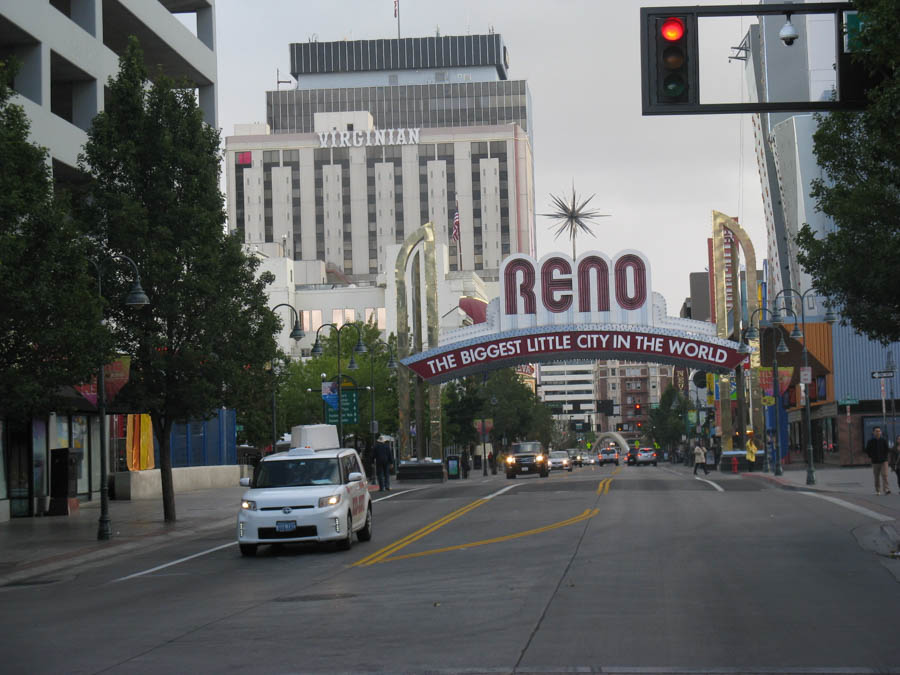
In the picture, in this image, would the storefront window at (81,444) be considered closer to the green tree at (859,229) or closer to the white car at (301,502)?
the white car at (301,502)

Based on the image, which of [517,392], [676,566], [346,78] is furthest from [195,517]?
[346,78]

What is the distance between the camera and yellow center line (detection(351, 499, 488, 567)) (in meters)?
18.7

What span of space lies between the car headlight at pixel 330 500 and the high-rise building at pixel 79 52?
15072 mm

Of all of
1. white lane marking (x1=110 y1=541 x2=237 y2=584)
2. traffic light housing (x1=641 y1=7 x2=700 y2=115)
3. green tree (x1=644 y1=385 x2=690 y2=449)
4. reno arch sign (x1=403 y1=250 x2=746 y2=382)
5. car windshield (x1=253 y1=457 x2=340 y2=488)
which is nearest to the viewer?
traffic light housing (x1=641 y1=7 x2=700 y2=115)

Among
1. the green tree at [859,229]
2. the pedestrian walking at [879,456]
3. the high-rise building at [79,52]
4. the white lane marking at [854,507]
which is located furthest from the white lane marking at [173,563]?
the pedestrian walking at [879,456]

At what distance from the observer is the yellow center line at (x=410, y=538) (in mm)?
18716

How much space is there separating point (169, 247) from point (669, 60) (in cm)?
1806

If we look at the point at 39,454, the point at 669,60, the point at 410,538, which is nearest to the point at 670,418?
the point at 39,454

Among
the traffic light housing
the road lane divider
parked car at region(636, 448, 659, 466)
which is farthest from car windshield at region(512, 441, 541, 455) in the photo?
parked car at region(636, 448, 659, 466)

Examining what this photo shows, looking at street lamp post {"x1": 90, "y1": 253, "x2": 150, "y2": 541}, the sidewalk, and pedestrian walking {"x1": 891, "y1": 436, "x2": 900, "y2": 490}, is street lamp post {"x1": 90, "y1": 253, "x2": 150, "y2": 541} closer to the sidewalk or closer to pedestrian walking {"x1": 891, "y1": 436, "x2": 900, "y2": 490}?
the sidewalk

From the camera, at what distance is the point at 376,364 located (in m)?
78.2

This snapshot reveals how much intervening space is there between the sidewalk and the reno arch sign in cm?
1655

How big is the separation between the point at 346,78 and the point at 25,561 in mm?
167899

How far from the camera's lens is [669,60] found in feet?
45.6
